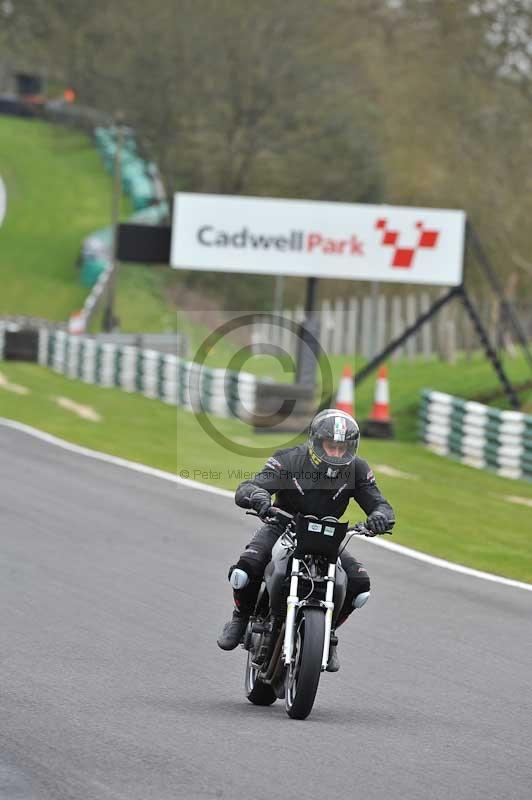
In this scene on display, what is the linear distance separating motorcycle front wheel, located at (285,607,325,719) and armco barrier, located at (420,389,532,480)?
16041 millimetres

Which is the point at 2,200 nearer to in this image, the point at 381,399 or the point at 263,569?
the point at 381,399

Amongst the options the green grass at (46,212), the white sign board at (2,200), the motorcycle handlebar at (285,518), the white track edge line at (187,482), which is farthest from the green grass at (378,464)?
the white sign board at (2,200)

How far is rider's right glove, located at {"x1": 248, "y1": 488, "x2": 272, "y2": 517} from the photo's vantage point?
26.8ft

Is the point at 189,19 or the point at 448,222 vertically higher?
the point at 189,19

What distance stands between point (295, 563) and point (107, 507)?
911 centimetres

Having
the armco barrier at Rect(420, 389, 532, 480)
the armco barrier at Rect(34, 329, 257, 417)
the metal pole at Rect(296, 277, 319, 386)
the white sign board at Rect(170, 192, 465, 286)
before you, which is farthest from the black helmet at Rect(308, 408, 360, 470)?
the white sign board at Rect(170, 192, 465, 286)

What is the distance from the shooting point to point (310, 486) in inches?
324

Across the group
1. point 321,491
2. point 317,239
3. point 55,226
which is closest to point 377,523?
point 321,491

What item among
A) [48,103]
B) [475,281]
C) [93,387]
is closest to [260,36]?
[475,281]

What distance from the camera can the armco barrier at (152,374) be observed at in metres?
28.8

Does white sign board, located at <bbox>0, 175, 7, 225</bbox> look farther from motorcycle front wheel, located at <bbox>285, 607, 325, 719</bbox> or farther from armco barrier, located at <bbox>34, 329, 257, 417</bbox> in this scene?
motorcycle front wheel, located at <bbox>285, 607, 325, 719</bbox>

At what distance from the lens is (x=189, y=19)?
65.0 meters

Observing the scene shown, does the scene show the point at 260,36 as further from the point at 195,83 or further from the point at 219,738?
the point at 219,738

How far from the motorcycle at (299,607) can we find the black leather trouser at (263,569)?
0.24 feet
